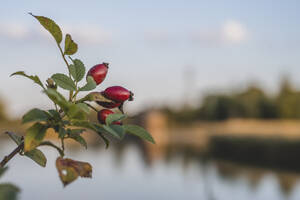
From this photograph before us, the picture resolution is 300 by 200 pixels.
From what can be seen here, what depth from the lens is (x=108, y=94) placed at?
33 centimetres

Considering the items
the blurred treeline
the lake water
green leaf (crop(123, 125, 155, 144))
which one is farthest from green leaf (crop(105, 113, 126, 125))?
the blurred treeline

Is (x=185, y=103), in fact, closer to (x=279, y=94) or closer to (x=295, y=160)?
(x=279, y=94)

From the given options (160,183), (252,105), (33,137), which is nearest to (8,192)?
(33,137)

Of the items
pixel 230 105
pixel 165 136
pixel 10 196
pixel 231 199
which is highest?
pixel 10 196

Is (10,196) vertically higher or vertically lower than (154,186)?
higher

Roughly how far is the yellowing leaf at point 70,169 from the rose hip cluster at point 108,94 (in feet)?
0.12

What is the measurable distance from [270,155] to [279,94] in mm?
5875

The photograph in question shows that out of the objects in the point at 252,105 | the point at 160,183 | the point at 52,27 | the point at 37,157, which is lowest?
the point at 252,105

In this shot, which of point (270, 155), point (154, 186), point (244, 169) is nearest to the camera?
point (154, 186)

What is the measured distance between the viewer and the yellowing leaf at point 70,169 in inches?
11.2

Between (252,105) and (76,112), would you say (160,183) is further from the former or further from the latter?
(252,105)

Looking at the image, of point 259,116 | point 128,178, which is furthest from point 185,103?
point 128,178

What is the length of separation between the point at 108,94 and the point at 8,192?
11cm

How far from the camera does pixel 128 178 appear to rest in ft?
31.2
